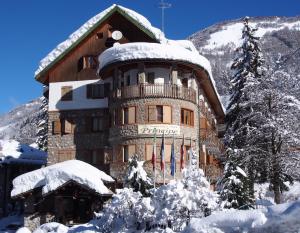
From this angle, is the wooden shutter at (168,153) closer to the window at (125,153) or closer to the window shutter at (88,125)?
the window at (125,153)

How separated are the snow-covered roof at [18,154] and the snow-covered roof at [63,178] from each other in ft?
37.1

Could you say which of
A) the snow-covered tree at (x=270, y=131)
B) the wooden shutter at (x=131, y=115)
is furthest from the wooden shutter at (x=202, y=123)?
the wooden shutter at (x=131, y=115)

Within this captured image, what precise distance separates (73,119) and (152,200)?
19.8 metres

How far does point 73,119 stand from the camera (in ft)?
122

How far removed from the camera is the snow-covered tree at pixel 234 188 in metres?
23.6

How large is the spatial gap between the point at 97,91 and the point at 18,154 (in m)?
13.3

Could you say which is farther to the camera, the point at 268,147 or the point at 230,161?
the point at 268,147

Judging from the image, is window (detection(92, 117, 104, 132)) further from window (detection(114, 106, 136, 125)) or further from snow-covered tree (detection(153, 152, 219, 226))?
snow-covered tree (detection(153, 152, 219, 226))

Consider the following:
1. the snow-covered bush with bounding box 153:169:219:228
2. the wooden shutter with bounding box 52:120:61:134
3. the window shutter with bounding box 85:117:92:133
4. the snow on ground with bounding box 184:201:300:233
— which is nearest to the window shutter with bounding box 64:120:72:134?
the wooden shutter with bounding box 52:120:61:134

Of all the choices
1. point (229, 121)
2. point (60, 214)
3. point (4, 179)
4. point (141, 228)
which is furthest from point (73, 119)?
point (141, 228)

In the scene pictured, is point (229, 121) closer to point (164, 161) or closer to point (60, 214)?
point (164, 161)

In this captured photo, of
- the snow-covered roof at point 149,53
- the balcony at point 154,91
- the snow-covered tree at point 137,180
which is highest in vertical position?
the snow-covered roof at point 149,53

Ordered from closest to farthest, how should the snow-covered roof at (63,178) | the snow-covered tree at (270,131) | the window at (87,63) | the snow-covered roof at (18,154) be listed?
1. the snow-covered tree at (270,131)
2. the snow-covered roof at (63,178)
3. the window at (87,63)
4. the snow-covered roof at (18,154)

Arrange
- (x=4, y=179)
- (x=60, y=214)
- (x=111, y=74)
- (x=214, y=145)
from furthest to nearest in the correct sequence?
(x=4, y=179)
(x=214, y=145)
(x=111, y=74)
(x=60, y=214)
